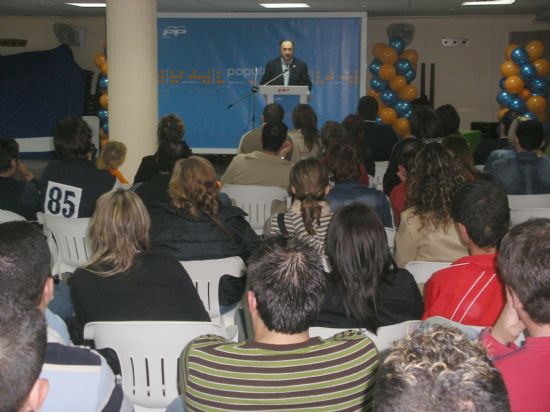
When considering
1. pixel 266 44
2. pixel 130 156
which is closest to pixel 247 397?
pixel 130 156

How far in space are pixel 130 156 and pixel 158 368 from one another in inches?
225

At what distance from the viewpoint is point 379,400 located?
1.08 meters

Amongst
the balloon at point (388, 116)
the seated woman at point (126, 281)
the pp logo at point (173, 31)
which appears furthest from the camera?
the pp logo at point (173, 31)

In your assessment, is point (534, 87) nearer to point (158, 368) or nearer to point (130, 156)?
point (130, 156)

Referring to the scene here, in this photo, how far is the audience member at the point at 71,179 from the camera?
4957mm

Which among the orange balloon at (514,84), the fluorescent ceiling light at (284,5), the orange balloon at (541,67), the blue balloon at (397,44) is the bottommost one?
the orange balloon at (514,84)

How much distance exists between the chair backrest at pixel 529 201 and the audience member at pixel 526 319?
10.6 ft

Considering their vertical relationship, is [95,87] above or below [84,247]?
above

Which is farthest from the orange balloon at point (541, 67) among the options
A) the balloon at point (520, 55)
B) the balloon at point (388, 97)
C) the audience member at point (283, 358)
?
the audience member at point (283, 358)

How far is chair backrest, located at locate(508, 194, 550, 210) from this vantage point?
5.16m

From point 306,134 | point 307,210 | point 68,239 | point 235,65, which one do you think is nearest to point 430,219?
point 307,210

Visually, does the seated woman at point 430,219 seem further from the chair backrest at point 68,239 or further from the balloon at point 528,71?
the balloon at point 528,71

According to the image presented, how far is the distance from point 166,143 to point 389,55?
7.77 metres

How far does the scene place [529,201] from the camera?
5.17 m
